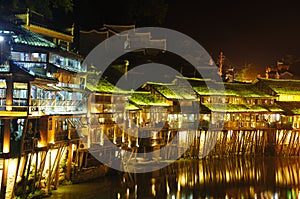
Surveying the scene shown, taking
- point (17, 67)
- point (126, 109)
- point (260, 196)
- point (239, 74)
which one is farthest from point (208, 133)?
point (239, 74)

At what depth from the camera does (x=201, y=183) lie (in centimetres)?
3400

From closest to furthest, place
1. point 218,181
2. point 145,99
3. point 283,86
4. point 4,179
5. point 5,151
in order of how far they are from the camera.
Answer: point 4,179 < point 5,151 < point 218,181 < point 145,99 < point 283,86

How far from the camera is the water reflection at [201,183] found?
28.8 metres

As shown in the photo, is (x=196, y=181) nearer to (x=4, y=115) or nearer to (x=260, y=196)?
(x=260, y=196)

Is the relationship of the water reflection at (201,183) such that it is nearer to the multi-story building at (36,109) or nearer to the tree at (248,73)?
the multi-story building at (36,109)

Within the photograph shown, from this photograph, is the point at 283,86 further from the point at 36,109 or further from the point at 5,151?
the point at 5,151

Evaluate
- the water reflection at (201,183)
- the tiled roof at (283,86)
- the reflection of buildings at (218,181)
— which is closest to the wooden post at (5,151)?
the water reflection at (201,183)

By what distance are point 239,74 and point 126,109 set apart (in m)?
44.9

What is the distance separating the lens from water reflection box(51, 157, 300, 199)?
28.8 meters

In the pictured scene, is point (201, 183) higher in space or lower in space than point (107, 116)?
lower

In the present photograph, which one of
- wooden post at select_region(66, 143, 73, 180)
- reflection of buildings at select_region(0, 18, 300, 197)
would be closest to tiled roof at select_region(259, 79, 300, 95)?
reflection of buildings at select_region(0, 18, 300, 197)

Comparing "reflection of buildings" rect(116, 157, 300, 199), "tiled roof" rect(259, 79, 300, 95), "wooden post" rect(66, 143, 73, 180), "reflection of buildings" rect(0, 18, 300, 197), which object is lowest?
"reflection of buildings" rect(116, 157, 300, 199)

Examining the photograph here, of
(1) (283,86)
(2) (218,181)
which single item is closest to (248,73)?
(1) (283,86)

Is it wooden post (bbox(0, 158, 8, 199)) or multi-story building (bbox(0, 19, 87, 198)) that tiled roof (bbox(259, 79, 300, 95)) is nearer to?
multi-story building (bbox(0, 19, 87, 198))
